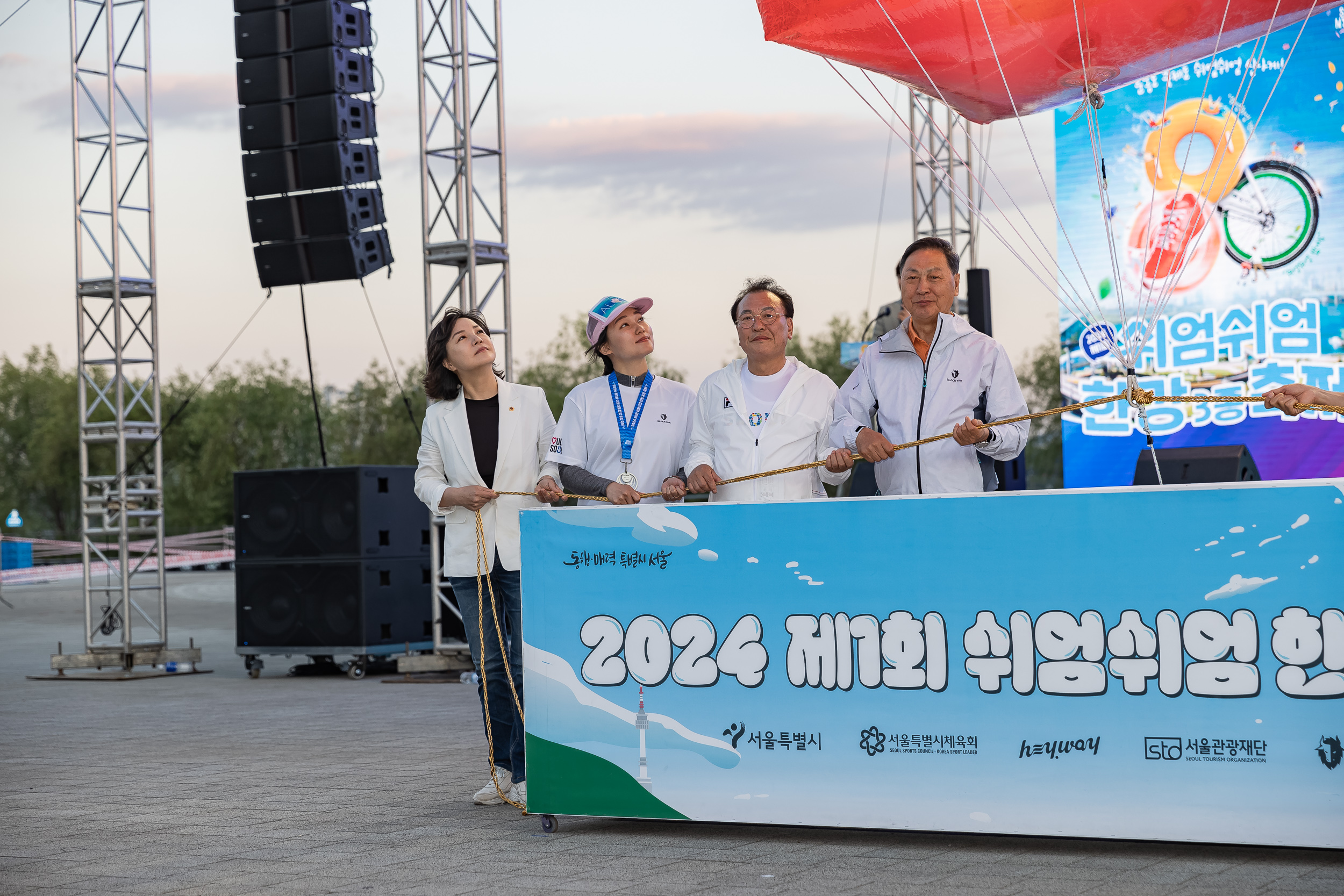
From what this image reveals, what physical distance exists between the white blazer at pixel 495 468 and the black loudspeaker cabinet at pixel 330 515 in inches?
216

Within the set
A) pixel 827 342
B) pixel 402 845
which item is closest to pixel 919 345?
pixel 402 845

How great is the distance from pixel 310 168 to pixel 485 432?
20.7ft

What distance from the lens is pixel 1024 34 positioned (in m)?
6.19

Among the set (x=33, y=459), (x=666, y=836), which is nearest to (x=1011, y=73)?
Answer: (x=666, y=836)

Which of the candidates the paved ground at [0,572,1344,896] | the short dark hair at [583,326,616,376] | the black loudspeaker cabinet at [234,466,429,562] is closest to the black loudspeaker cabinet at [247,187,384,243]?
the black loudspeaker cabinet at [234,466,429,562]

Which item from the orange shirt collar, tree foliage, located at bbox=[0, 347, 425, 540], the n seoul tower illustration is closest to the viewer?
the n seoul tower illustration

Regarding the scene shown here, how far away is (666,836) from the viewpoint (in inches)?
164

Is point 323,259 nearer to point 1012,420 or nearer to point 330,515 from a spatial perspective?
point 330,515

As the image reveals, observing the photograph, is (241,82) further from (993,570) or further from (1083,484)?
(993,570)

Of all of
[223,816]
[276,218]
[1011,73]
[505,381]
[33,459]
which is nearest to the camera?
[223,816]

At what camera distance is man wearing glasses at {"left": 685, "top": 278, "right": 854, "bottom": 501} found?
445cm

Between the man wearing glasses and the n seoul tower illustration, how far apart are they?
2.37 feet

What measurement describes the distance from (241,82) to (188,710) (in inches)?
204

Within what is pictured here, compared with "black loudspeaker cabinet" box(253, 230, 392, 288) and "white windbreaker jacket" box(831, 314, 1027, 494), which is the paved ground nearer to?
"white windbreaker jacket" box(831, 314, 1027, 494)
